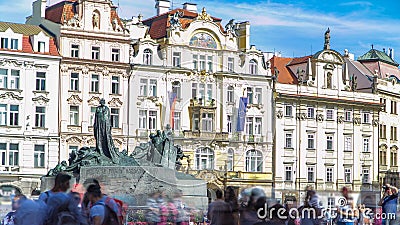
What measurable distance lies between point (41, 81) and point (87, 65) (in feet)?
6.46

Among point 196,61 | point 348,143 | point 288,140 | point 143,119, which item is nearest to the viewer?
point 143,119

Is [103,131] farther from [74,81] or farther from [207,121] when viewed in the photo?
[74,81]

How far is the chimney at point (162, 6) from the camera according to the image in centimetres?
4656

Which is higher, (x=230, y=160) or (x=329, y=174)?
(x=230, y=160)

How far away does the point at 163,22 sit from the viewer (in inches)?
1735

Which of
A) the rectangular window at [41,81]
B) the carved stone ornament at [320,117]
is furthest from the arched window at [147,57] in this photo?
the carved stone ornament at [320,117]

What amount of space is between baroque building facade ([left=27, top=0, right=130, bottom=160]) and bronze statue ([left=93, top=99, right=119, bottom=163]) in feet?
44.6

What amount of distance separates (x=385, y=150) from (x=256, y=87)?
477 inches

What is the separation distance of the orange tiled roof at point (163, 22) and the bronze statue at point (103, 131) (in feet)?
55.3

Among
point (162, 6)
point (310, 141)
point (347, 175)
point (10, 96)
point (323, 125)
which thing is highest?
point (162, 6)

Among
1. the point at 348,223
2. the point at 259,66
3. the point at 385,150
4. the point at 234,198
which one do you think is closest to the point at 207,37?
the point at 259,66

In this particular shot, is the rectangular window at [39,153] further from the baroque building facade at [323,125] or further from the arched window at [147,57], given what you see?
the baroque building facade at [323,125]

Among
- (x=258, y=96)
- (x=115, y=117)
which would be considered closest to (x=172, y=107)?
(x=258, y=96)

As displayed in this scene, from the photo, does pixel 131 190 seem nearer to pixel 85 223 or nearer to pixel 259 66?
pixel 85 223
